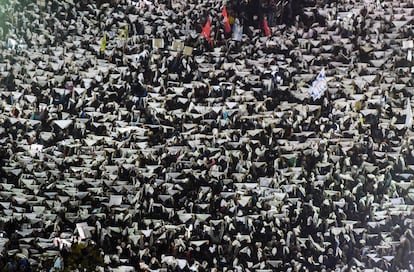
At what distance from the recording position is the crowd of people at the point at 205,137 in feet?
16.8

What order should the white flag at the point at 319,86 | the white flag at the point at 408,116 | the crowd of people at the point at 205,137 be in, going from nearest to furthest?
1. the crowd of people at the point at 205,137
2. the white flag at the point at 408,116
3. the white flag at the point at 319,86

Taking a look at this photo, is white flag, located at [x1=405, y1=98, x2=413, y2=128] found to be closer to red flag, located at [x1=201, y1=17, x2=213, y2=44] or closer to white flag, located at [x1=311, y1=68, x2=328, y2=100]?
white flag, located at [x1=311, y1=68, x2=328, y2=100]

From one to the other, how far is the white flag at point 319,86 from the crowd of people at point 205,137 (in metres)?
0.03

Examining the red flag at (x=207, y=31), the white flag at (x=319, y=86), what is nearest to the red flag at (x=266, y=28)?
the red flag at (x=207, y=31)

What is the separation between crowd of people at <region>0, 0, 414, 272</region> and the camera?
16.8 ft

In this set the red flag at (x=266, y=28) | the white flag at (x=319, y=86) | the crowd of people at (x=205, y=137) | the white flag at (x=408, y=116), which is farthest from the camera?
the red flag at (x=266, y=28)

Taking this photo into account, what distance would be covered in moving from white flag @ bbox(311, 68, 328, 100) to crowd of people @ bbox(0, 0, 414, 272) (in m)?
0.03

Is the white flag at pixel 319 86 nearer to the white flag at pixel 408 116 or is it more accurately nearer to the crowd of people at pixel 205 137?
the crowd of people at pixel 205 137

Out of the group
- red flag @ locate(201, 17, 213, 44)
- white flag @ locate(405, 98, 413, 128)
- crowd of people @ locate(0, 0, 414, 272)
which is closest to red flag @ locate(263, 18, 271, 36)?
crowd of people @ locate(0, 0, 414, 272)

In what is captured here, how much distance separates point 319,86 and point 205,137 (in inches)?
28.7

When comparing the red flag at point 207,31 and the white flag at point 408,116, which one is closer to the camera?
the white flag at point 408,116

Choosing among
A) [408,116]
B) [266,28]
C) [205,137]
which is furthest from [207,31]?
[408,116]

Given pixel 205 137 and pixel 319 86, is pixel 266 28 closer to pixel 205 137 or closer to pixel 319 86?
pixel 319 86

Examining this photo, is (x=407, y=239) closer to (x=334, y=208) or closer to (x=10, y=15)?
(x=334, y=208)
